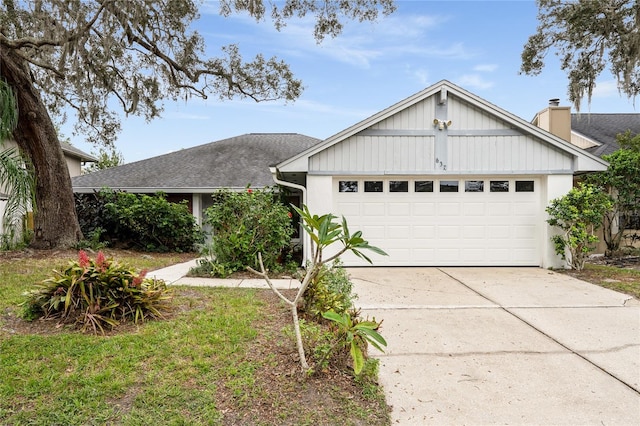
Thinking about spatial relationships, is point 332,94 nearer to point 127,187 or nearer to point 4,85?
point 127,187

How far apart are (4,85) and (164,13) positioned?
24.0 feet

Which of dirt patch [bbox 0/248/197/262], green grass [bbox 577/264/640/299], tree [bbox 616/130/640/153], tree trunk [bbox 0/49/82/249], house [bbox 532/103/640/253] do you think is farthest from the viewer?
tree [bbox 616/130/640/153]

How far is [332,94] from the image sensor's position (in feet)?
52.3

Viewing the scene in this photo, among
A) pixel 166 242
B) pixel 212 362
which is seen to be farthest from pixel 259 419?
pixel 166 242

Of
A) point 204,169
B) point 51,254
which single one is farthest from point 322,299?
point 204,169

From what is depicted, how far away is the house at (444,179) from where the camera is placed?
888cm

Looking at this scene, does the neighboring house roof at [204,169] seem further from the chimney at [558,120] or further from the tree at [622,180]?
the tree at [622,180]

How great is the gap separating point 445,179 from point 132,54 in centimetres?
1174

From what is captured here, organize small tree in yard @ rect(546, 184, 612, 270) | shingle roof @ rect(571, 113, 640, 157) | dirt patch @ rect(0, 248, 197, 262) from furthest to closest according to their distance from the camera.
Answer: shingle roof @ rect(571, 113, 640, 157) → dirt patch @ rect(0, 248, 197, 262) → small tree in yard @ rect(546, 184, 612, 270)

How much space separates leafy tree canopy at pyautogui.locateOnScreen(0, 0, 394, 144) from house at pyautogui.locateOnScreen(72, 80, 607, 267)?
509 centimetres

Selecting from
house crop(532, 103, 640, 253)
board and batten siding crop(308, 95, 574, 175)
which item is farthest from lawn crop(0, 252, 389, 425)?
house crop(532, 103, 640, 253)

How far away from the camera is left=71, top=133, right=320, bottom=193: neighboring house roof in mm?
12539

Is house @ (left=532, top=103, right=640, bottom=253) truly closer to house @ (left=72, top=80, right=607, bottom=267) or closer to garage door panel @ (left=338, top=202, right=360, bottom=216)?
house @ (left=72, top=80, right=607, bottom=267)

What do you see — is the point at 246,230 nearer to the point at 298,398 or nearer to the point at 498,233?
the point at 298,398
